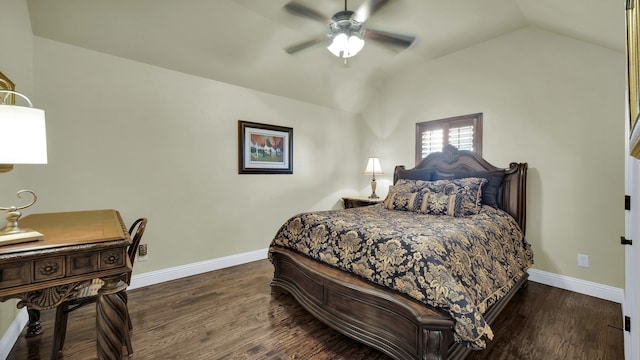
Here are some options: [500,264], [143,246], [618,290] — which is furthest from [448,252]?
[143,246]

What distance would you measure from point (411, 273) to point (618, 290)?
2.58 metres

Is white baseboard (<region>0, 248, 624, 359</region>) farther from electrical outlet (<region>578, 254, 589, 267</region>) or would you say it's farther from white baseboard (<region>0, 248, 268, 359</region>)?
electrical outlet (<region>578, 254, 589, 267</region>)

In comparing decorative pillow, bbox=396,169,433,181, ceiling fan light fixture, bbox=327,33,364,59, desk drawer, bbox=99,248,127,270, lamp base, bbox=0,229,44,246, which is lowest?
desk drawer, bbox=99,248,127,270

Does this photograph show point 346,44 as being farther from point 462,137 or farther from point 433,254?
point 462,137

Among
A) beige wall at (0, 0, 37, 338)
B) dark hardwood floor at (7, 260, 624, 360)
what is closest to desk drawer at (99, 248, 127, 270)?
dark hardwood floor at (7, 260, 624, 360)

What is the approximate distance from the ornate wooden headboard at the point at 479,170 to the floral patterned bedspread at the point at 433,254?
42 centimetres

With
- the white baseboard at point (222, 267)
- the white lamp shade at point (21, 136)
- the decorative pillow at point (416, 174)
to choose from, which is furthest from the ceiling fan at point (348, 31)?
the white baseboard at point (222, 267)

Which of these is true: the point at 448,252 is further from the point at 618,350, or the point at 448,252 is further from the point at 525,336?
the point at 618,350

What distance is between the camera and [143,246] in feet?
9.37

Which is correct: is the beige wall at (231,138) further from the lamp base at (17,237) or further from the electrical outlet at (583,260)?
the lamp base at (17,237)

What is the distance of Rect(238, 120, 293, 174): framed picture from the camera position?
3621 millimetres

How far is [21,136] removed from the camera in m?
1.12

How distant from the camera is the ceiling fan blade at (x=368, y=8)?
2.26 m

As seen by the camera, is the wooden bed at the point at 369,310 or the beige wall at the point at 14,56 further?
the beige wall at the point at 14,56
